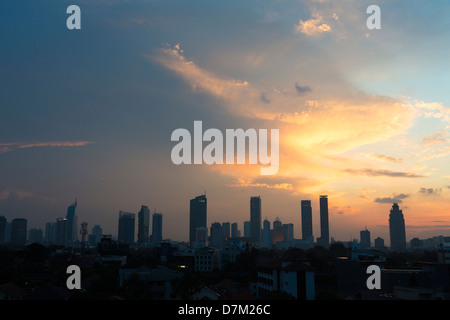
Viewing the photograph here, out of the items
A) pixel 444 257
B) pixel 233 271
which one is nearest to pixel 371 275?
pixel 444 257

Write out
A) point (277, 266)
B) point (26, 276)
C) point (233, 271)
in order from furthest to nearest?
point (233, 271)
point (26, 276)
point (277, 266)

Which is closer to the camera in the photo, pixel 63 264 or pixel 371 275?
pixel 371 275
